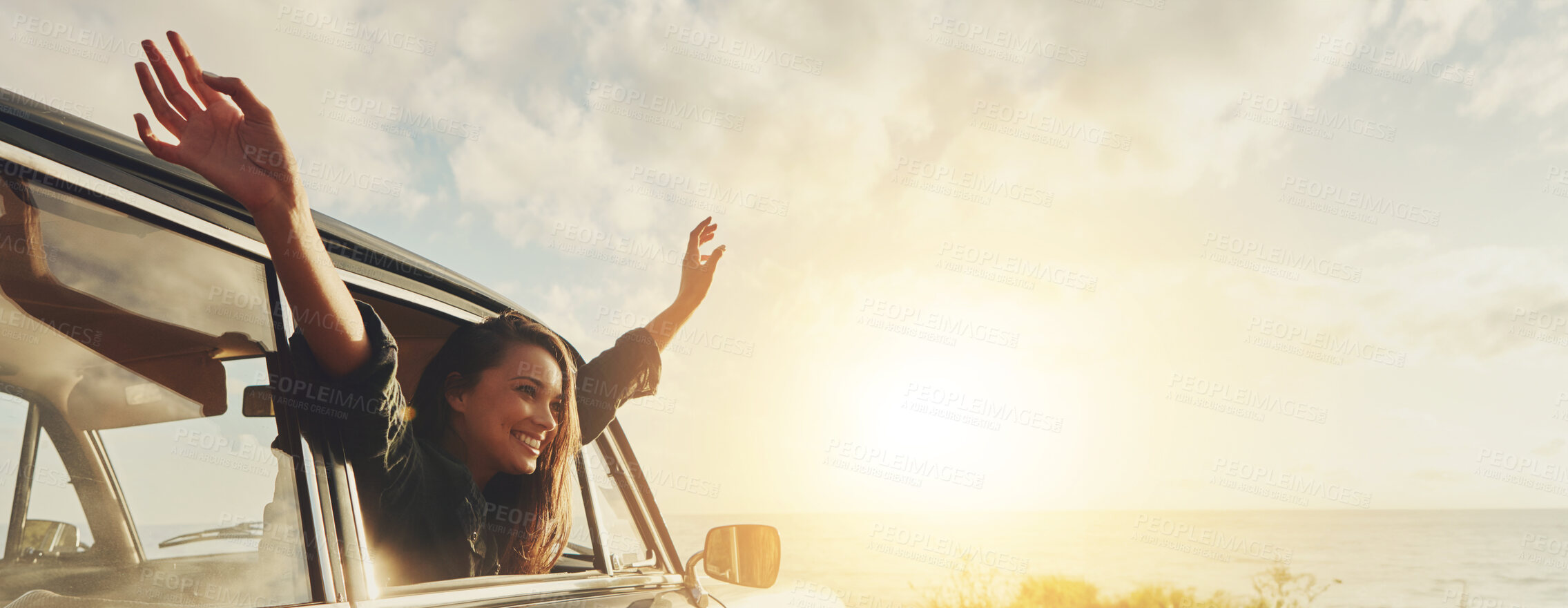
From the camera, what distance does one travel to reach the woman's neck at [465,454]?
90.1 inches

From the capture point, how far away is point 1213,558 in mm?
61906

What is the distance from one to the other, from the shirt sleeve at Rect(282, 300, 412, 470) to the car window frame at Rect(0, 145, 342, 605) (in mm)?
30

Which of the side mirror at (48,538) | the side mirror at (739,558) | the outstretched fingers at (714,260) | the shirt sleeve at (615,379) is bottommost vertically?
the side mirror at (739,558)

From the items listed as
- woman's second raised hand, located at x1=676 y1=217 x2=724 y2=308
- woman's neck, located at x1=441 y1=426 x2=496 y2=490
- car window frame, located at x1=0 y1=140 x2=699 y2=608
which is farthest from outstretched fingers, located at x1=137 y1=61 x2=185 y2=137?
woman's second raised hand, located at x1=676 y1=217 x2=724 y2=308

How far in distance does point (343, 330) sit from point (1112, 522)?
6153 inches

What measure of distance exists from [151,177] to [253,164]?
0.48 ft

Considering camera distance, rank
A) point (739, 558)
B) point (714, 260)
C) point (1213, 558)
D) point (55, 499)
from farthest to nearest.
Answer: point (1213, 558) < point (714, 260) < point (739, 558) < point (55, 499)

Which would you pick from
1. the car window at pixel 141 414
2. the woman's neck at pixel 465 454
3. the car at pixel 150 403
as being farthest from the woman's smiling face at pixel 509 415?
the car window at pixel 141 414

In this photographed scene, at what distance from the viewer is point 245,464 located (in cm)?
141

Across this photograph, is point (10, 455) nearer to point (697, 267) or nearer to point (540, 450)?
point (540, 450)

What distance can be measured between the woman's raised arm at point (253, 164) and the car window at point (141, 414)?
0.12 metres

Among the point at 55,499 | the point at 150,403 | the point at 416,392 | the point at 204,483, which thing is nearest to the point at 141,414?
the point at 150,403

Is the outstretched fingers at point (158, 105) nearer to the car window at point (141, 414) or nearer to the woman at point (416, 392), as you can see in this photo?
the woman at point (416, 392)

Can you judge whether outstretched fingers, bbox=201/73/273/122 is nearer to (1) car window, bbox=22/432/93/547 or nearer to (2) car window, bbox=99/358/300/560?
(2) car window, bbox=99/358/300/560
